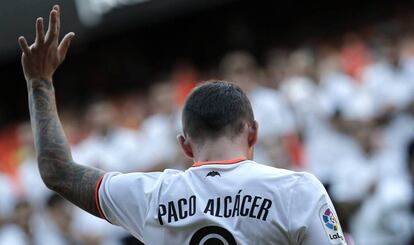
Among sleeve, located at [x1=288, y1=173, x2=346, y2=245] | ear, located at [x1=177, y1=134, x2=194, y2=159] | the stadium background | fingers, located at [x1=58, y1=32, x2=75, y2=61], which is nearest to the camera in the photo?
sleeve, located at [x1=288, y1=173, x2=346, y2=245]

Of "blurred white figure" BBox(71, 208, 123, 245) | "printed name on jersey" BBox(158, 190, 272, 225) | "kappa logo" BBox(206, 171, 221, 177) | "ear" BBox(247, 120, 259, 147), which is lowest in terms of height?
"blurred white figure" BBox(71, 208, 123, 245)

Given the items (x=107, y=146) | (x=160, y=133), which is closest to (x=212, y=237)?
(x=160, y=133)

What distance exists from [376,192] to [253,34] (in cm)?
506

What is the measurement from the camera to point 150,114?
10617 millimetres

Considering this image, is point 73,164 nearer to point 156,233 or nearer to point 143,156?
point 156,233

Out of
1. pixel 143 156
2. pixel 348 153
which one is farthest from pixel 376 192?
pixel 143 156

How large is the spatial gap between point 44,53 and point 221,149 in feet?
2.75

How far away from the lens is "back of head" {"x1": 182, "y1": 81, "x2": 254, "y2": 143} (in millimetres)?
3600

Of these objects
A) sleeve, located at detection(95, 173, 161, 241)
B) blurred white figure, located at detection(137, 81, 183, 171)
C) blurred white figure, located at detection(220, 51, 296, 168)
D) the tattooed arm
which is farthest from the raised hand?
blurred white figure, located at detection(137, 81, 183, 171)

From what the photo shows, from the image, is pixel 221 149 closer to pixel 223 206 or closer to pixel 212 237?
pixel 223 206

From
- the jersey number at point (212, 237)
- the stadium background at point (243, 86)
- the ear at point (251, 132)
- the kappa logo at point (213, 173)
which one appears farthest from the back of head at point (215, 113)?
the stadium background at point (243, 86)

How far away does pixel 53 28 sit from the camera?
3764 mm

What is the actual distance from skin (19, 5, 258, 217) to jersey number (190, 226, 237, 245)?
0.29 meters

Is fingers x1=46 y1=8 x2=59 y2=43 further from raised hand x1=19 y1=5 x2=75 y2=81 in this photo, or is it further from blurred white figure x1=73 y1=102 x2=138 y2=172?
blurred white figure x1=73 y1=102 x2=138 y2=172
